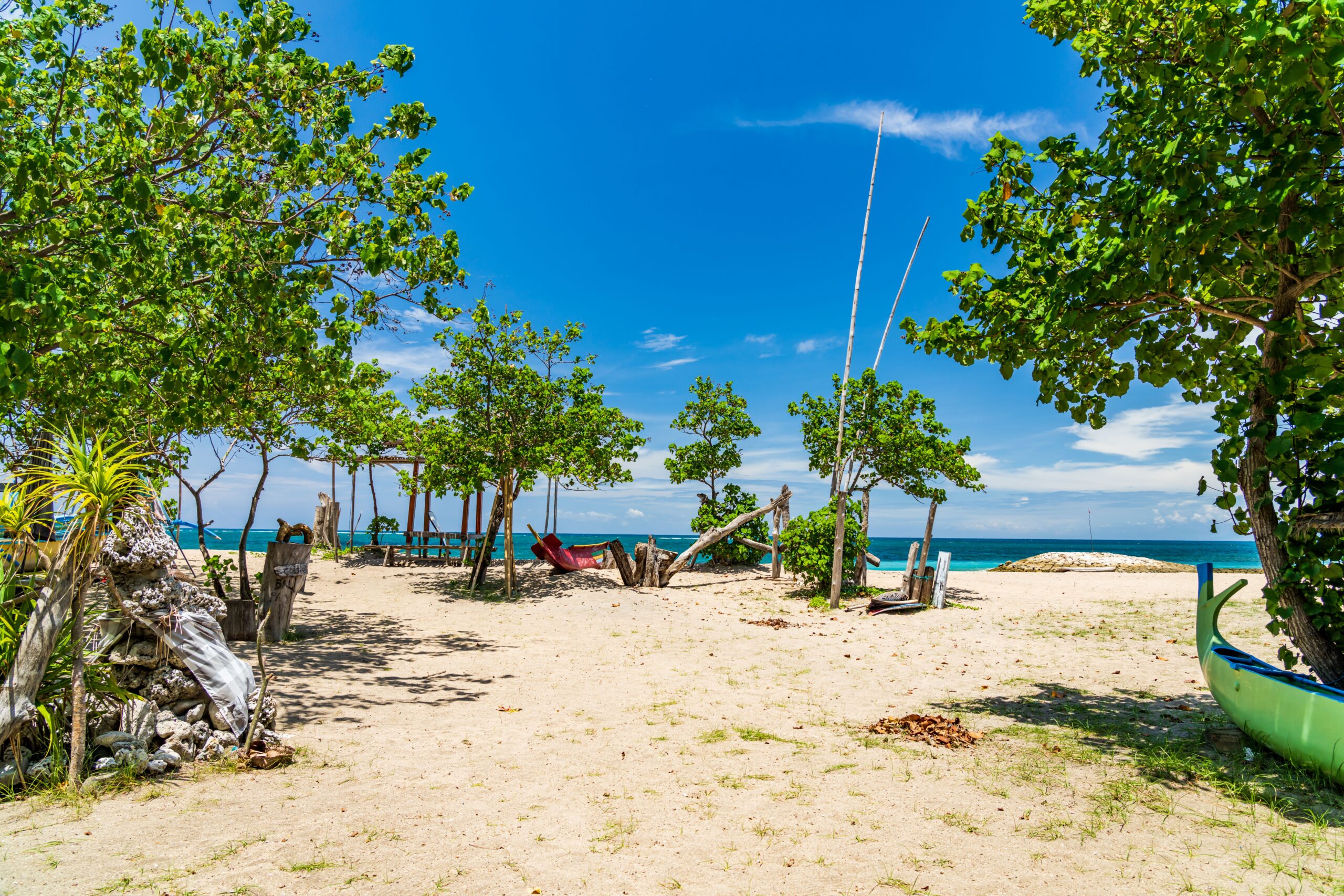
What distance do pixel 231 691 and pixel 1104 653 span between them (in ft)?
32.3

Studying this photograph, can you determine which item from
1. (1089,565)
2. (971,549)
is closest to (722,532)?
(1089,565)

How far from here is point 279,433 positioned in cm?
1116

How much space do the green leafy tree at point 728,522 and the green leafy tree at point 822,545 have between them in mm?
4383

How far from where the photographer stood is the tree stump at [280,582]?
8555mm

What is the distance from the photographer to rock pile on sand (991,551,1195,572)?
24.3 m

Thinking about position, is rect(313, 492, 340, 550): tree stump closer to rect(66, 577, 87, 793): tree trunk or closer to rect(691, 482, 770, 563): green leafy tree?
rect(691, 482, 770, 563): green leafy tree

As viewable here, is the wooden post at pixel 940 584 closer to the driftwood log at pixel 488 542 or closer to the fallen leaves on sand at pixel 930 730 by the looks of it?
the fallen leaves on sand at pixel 930 730

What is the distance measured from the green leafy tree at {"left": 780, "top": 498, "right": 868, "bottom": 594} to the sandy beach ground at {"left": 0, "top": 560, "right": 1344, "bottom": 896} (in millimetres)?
4631

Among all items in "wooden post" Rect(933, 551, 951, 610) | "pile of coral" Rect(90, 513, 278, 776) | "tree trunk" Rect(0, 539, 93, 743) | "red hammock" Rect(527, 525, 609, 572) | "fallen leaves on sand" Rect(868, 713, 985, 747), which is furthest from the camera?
"red hammock" Rect(527, 525, 609, 572)

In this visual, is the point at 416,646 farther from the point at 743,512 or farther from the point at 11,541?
the point at 743,512

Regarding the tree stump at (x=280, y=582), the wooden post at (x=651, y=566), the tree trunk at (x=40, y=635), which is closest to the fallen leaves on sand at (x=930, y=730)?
the tree trunk at (x=40, y=635)

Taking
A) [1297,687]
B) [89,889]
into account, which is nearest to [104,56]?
[89,889]

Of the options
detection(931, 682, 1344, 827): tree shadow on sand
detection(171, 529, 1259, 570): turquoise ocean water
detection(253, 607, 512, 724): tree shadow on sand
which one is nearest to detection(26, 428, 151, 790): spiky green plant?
detection(253, 607, 512, 724): tree shadow on sand

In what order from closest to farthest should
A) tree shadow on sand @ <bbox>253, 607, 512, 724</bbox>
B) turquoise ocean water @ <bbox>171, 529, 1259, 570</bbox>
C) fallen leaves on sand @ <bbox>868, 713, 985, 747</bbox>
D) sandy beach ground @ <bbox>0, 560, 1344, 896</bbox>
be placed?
1. sandy beach ground @ <bbox>0, 560, 1344, 896</bbox>
2. fallen leaves on sand @ <bbox>868, 713, 985, 747</bbox>
3. tree shadow on sand @ <bbox>253, 607, 512, 724</bbox>
4. turquoise ocean water @ <bbox>171, 529, 1259, 570</bbox>
